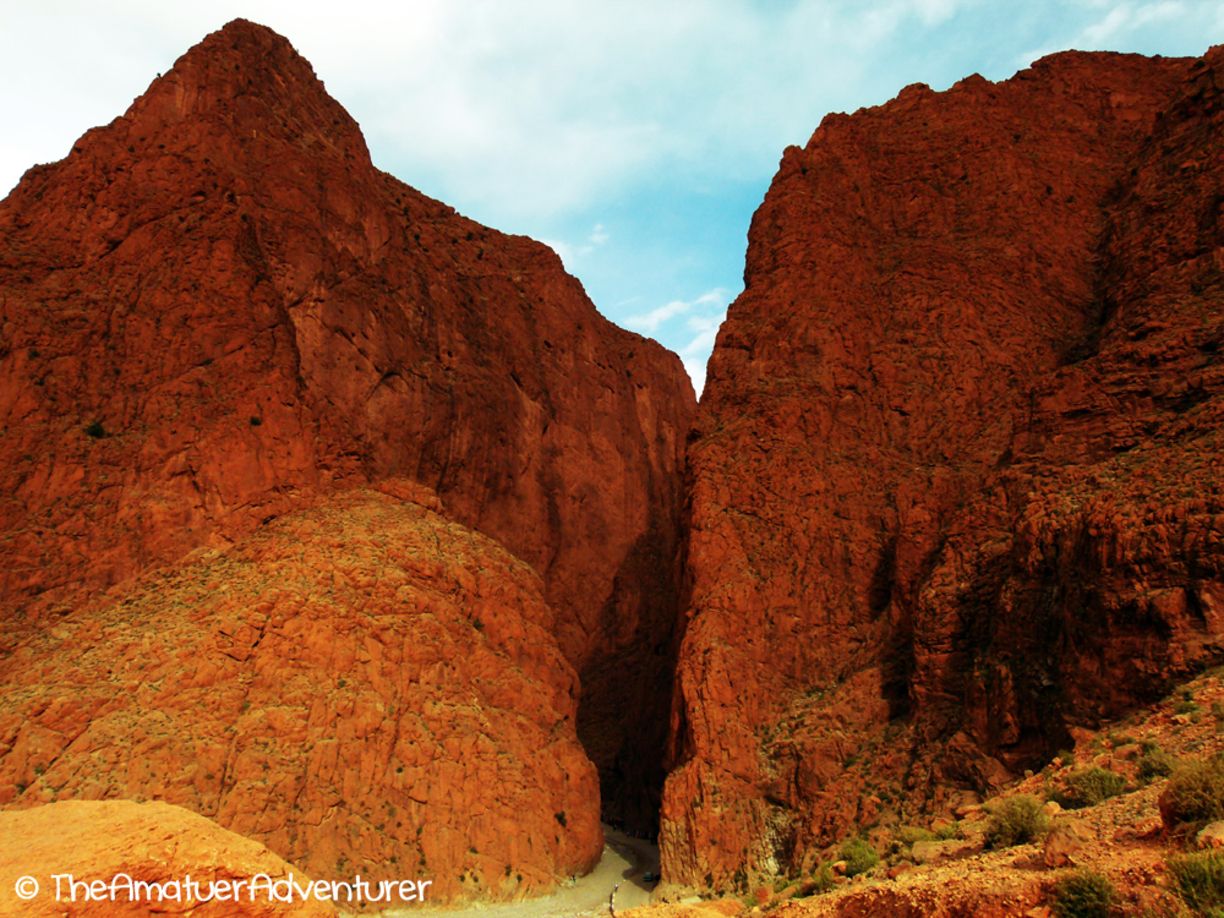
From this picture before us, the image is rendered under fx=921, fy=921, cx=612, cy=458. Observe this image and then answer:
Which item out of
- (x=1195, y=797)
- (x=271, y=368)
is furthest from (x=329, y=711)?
(x=1195, y=797)

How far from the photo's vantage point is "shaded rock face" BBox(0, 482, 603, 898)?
3303 cm

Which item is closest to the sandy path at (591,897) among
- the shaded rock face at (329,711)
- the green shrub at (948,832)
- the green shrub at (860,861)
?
the shaded rock face at (329,711)

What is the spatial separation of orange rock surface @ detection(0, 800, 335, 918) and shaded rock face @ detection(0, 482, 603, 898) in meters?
25.5

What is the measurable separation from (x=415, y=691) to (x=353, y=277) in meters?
29.3

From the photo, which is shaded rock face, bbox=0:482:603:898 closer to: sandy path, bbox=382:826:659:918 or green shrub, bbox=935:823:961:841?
sandy path, bbox=382:826:659:918

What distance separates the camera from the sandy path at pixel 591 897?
116 feet

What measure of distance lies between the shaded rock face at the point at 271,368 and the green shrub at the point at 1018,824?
37547 mm

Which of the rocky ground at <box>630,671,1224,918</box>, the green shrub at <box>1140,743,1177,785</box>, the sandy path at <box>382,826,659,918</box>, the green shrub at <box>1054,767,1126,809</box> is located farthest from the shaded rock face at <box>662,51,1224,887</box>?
the green shrub at <box>1054,767,1126,809</box>

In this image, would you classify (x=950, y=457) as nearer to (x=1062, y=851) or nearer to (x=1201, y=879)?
(x=1062, y=851)

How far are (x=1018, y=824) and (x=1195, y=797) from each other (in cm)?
422

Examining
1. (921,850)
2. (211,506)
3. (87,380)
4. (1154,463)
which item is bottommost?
(921,850)

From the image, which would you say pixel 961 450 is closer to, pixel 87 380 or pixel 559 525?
pixel 559 525

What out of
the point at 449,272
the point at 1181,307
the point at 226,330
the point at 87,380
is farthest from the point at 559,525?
the point at 1181,307

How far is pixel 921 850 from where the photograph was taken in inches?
621
